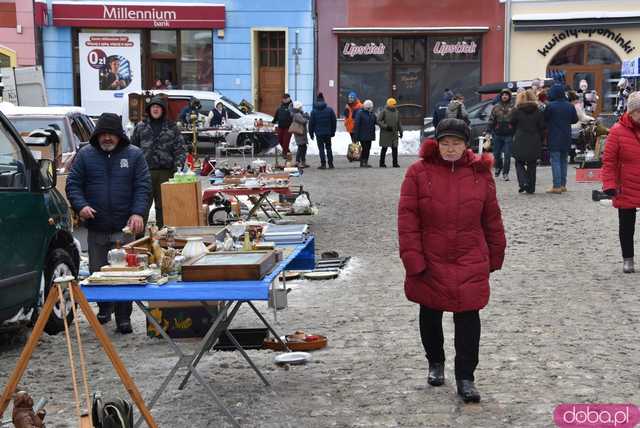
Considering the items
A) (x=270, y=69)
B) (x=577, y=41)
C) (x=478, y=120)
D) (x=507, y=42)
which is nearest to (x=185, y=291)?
(x=478, y=120)

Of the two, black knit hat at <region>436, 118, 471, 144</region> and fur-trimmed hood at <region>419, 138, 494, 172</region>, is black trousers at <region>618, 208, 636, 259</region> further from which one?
black knit hat at <region>436, 118, 471, 144</region>

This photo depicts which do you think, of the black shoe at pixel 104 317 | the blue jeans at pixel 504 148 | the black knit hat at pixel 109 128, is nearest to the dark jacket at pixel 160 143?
the black shoe at pixel 104 317

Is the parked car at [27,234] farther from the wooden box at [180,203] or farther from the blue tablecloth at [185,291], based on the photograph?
the wooden box at [180,203]

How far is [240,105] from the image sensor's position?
102 ft

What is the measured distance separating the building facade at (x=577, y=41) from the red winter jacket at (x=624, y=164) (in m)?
23.2

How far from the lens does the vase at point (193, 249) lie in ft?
19.9

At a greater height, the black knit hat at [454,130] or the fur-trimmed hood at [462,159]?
the black knit hat at [454,130]

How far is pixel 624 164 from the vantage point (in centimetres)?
1002

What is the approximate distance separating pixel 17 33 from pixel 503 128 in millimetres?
18666

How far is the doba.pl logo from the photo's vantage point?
5.75 m

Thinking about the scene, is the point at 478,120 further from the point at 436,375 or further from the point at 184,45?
the point at 436,375

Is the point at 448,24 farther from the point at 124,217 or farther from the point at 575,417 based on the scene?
the point at 575,417

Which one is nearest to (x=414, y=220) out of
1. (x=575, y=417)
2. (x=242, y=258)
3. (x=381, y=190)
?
(x=242, y=258)

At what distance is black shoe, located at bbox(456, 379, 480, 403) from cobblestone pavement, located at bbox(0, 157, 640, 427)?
0.05m
